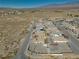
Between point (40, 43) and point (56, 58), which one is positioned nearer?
point (56, 58)

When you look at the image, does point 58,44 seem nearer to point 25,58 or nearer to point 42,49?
point 42,49

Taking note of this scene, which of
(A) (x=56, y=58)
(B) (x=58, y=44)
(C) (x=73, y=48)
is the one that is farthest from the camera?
(B) (x=58, y=44)

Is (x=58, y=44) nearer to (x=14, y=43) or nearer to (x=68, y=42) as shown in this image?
(x=68, y=42)

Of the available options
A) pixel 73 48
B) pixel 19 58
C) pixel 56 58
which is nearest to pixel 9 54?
pixel 19 58

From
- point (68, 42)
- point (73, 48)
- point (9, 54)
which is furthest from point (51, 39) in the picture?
point (9, 54)

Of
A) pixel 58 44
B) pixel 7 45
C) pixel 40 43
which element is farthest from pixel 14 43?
pixel 58 44

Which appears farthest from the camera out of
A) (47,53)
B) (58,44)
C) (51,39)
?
(51,39)

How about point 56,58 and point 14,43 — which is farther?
point 14,43

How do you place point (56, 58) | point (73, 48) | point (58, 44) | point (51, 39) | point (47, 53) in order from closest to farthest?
point (56, 58) → point (47, 53) → point (73, 48) → point (58, 44) → point (51, 39)

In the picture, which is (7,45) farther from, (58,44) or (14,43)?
(58,44)
